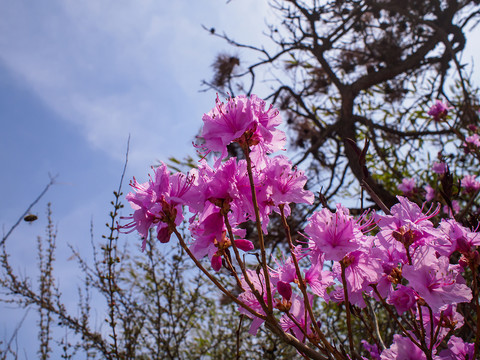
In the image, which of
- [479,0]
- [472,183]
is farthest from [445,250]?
[479,0]

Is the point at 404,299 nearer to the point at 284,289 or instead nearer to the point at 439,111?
the point at 284,289

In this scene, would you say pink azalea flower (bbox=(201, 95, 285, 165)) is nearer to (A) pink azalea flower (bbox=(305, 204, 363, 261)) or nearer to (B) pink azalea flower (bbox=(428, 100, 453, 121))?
(A) pink azalea flower (bbox=(305, 204, 363, 261))

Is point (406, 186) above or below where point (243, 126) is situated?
above

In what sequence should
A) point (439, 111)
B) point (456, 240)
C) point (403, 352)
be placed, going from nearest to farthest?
point (456, 240) < point (403, 352) < point (439, 111)

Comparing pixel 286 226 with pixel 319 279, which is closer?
pixel 286 226

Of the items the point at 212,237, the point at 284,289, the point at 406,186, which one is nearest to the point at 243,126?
the point at 212,237

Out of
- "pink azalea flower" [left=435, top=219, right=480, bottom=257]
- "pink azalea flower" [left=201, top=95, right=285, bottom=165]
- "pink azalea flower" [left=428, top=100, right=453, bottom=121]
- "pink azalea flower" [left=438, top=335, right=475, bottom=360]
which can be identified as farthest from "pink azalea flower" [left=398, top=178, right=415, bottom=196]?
"pink azalea flower" [left=201, top=95, right=285, bottom=165]

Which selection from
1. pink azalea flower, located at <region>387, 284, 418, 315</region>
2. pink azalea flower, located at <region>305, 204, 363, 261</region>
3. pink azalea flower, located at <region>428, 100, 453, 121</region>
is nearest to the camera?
pink azalea flower, located at <region>305, 204, 363, 261</region>

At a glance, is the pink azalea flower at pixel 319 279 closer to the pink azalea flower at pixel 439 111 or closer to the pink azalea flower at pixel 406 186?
the pink azalea flower at pixel 406 186

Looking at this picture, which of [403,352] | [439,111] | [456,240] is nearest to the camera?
[456,240]

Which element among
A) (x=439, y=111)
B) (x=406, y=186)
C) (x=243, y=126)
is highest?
(x=439, y=111)

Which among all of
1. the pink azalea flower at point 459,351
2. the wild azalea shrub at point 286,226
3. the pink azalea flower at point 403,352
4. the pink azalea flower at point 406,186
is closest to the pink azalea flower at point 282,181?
the wild azalea shrub at point 286,226

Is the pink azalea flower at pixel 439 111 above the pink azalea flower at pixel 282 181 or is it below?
above

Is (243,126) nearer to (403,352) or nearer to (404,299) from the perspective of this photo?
(404,299)
